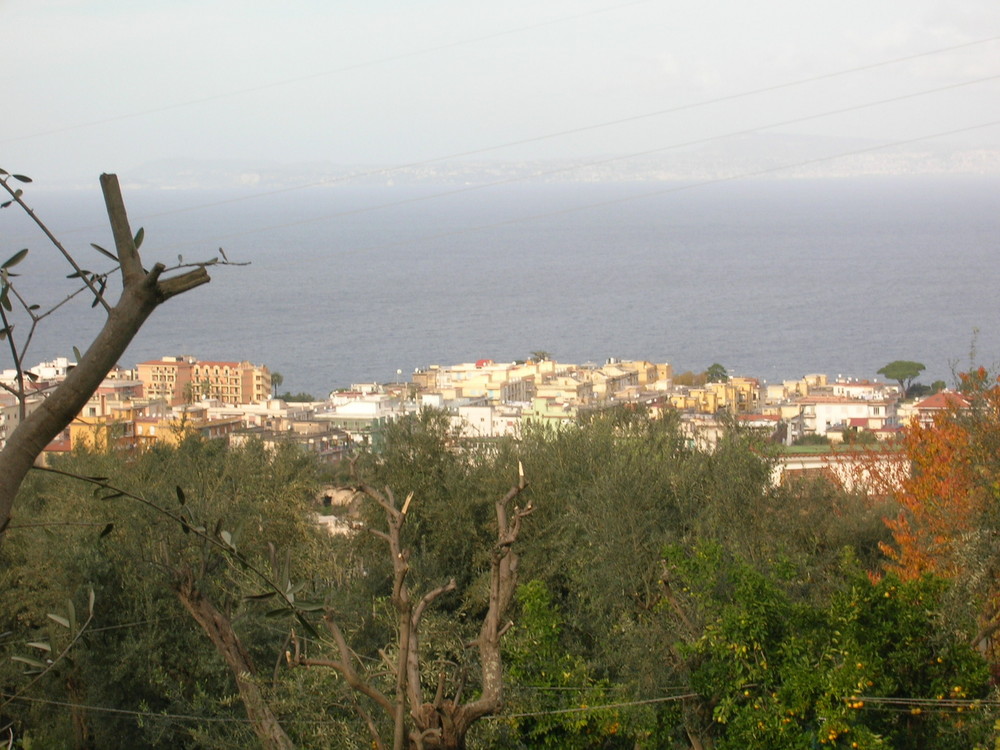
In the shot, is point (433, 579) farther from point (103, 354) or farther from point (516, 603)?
point (103, 354)

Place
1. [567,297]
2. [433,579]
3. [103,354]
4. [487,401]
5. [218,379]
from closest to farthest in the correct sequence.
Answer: [103,354], [433,579], [487,401], [218,379], [567,297]

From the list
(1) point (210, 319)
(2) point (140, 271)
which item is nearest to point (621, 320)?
(1) point (210, 319)

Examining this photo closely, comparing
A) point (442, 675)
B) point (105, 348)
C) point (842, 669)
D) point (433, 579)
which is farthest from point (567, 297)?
point (105, 348)

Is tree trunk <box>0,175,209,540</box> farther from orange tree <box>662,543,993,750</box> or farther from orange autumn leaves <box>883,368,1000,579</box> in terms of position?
orange autumn leaves <box>883,368,1000,579</box>

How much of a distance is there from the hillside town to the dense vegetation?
10.7 metres

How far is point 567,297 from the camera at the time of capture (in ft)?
234

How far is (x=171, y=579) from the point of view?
5852 mm

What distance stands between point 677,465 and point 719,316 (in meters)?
53.4

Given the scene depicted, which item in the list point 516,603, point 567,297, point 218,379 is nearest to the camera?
point 516,603

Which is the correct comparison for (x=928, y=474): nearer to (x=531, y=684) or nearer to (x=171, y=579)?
(x=531, y=684)

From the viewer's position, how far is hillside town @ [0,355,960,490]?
81.7 feet

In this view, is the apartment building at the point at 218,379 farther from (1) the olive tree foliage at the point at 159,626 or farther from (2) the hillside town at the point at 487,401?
(1) the olive tree foliage at the point at 159,626

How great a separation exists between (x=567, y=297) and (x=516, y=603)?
64.5 metres

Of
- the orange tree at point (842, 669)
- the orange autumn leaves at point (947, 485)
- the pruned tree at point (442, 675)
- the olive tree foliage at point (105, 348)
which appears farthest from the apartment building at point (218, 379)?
the olive tree foliage at point (105, 348)
